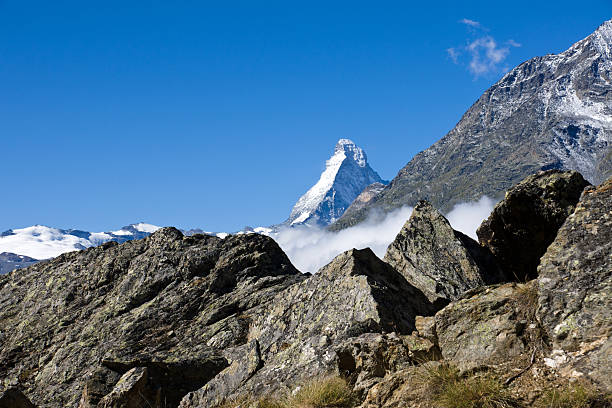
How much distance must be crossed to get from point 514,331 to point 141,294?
16.1 meters

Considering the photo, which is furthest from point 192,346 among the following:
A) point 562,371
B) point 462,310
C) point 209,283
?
point 562,371

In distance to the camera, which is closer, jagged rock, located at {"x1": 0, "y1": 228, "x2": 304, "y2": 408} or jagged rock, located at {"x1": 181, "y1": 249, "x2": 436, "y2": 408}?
jagged rock, located at {"x1": 181, "y1": 249, "x2": 436, "y2": 408}

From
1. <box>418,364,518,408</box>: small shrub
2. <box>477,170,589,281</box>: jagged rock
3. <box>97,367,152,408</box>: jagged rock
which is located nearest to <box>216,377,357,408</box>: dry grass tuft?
<box>418,364,518,408</box>: small shrub

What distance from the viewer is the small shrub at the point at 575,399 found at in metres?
8.16

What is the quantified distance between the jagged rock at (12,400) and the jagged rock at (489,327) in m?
12.9

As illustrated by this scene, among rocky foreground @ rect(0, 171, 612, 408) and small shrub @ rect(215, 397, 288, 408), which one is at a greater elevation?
rocky foreground @ rect(0, 171, 612, 408)

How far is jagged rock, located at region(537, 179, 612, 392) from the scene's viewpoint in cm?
909

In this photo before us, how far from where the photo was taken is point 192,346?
17984mm

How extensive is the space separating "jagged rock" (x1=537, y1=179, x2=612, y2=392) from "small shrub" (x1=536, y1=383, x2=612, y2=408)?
0.88 feet

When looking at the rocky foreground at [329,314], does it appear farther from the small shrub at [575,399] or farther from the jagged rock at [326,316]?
the small shrub at [575,399]

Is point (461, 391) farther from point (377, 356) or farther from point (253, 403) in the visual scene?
point (253, 403)

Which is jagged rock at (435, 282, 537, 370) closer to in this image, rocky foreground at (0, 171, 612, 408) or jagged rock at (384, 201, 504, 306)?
rocky foreground at (0, 171, 612, 408)

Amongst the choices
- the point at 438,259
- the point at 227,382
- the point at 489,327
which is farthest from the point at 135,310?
the point at 489,327

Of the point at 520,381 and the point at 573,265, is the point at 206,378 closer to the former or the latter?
the point at 520,381
